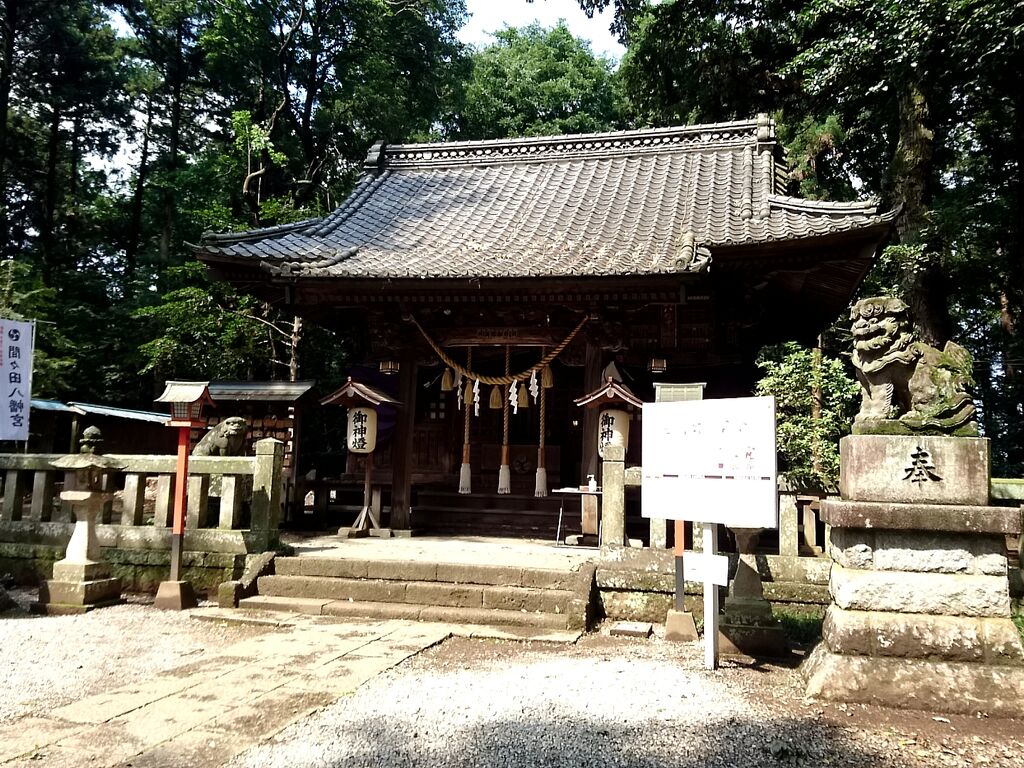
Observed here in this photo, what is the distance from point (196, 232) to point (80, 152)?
6186mm

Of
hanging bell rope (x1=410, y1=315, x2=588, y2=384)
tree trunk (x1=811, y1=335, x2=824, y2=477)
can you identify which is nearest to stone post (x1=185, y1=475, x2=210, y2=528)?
hanging bell rope (x1=410, y1=315, x2=588, y2=384)

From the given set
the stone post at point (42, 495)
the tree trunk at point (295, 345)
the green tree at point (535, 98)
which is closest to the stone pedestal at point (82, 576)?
the stone post at point (42, 495)

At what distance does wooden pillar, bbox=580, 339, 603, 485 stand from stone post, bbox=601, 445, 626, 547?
2676mm

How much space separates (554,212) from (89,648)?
8.97 m

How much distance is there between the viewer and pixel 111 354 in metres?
19.2

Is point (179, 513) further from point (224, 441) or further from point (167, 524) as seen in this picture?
point (224, 441)

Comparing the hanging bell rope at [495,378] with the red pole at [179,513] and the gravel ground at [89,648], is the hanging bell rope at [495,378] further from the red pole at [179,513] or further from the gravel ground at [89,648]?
the gravel ground at [89,648]

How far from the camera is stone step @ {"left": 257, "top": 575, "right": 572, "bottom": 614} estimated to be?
21.2 feet

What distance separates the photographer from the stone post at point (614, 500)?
21.6 feet

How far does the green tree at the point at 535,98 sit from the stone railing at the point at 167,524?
2120cm

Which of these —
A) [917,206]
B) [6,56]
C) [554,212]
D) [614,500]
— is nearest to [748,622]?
[614,500]

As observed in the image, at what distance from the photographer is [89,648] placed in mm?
5375

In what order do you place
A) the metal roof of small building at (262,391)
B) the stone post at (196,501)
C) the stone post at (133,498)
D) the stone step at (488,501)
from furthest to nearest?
the metal roof of small building at (262,391), the stone step at (488,501), the stone post at (133,498), the stone post at (196,501)

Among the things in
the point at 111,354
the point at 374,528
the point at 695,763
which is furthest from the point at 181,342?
the point at 695,763
